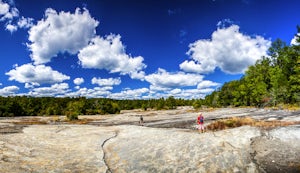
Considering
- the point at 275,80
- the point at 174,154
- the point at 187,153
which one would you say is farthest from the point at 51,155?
the point at 275,80

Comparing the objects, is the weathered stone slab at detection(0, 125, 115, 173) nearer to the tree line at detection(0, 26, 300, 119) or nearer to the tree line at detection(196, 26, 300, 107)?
the tree line at detection(0, 26, 300, 119)

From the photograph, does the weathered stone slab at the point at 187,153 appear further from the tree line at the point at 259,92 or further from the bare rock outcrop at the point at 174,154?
the tree line at the point at 259,92

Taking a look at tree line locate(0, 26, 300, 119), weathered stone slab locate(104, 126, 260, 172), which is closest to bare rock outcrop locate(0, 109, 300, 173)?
weathered stone slab locate(104, 126, 260, 172)

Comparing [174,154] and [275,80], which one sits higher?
[275,80]

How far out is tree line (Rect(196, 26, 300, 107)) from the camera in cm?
8660

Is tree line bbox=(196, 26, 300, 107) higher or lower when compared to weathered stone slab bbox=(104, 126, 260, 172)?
higher

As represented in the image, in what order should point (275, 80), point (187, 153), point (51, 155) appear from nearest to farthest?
point (187, 153), point (51, 155), point (275, 80)

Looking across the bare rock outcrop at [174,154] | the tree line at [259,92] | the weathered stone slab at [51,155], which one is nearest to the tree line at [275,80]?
the tree line at [259,92]

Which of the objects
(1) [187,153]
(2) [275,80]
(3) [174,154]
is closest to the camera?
(1) [187,153]

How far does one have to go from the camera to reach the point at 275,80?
303 ft

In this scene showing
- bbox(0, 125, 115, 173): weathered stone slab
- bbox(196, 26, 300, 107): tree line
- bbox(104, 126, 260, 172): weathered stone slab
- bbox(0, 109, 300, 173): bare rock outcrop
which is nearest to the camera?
bbox(0, 109, 300, 173): bare rock outcrop

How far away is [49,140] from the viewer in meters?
29.1

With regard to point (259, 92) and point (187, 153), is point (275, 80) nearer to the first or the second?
point (259, 92)

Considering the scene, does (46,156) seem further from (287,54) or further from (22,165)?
(287,54)
